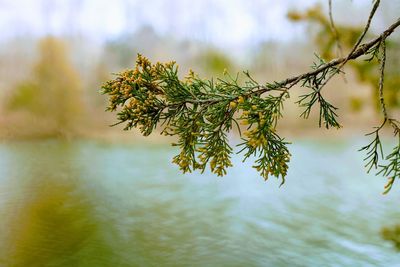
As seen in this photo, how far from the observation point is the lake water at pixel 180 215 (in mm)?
4949

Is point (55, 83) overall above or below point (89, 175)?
above

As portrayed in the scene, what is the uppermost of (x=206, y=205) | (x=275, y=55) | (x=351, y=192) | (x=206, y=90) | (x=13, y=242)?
(x=275, y=55)

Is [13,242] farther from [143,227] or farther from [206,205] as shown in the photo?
[206,205]

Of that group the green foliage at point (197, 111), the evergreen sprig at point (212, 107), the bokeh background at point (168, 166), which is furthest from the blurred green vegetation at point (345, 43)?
the green foliage at point (197, 111)

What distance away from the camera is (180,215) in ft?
22.6

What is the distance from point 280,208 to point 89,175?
4.13 metres

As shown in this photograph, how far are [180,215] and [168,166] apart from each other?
16.0 feet

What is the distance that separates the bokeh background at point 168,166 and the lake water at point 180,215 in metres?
0.03

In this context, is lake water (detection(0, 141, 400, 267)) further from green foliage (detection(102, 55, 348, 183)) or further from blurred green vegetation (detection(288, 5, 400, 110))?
green foliage (detection(102, 55, 348, 183))

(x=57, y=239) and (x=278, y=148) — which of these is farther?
(x=57, y=239)

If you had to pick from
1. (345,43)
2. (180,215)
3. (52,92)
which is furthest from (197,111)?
(52,92)

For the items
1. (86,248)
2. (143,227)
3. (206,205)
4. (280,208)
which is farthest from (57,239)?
(280,208)

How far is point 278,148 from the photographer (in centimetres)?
186

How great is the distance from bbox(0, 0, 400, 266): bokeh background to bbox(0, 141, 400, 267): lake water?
0.03m
